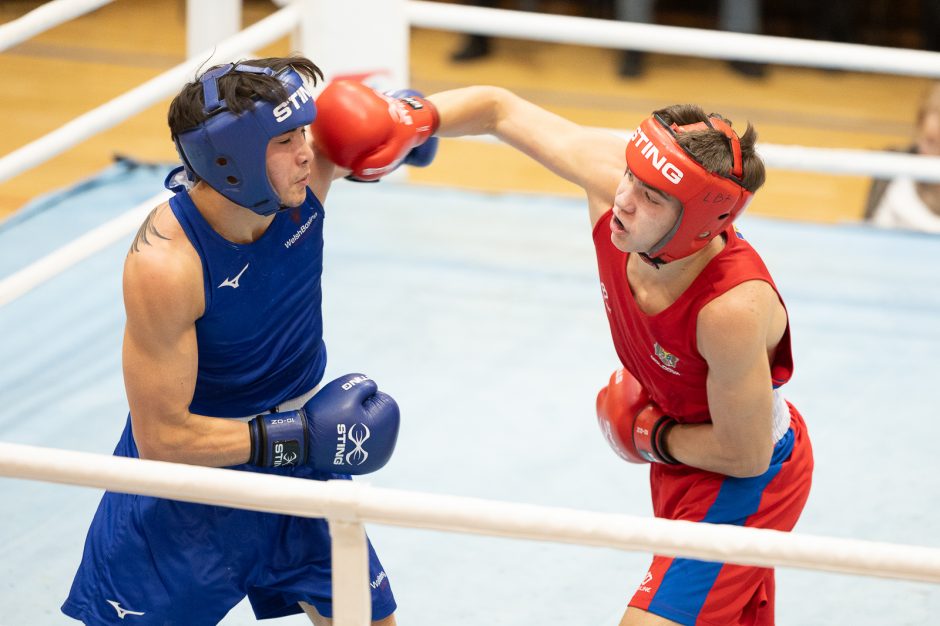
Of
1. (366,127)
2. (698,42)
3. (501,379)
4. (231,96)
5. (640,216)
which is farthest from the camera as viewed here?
(698,42)

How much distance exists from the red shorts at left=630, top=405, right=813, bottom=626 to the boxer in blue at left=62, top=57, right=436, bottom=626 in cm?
44

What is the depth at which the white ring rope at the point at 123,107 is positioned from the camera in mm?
3148

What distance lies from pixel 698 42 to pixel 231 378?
225cm

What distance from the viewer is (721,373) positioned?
1933 millimetres

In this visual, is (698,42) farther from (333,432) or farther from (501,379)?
(333,432)

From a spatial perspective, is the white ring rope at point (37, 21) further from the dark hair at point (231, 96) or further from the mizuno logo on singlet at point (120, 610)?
the mizuno logo on singlet at point (120, 610)

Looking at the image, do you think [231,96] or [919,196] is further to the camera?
[919,196]

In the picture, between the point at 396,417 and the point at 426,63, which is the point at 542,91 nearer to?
the point at 426,63

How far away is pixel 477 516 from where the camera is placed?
1.47 meters

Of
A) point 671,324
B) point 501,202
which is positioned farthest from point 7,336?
point 671,324

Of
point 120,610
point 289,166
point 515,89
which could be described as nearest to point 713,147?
point 289,166

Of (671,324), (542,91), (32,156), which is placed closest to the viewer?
(671,324)

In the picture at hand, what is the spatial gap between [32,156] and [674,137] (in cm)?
186

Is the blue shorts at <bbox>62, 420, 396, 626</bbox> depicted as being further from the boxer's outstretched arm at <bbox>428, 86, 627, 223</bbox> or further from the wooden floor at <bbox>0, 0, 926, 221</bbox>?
the wooden floor at <bbox>0, 0, 926, 221</bbox>
